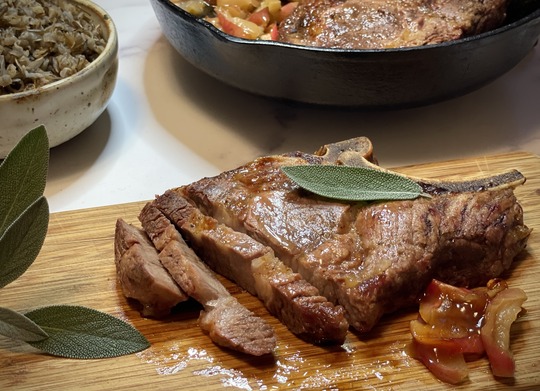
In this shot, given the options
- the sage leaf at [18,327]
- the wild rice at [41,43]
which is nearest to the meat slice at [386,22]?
the wild rice at [41,43]

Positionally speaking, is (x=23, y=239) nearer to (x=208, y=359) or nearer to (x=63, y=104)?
(x=208, y=359)

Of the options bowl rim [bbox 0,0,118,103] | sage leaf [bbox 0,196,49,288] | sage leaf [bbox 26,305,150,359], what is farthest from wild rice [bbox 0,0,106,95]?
sage leaf [bbox 26,305,150,359]

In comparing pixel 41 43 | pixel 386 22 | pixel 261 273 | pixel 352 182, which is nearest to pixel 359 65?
pixel 386 22

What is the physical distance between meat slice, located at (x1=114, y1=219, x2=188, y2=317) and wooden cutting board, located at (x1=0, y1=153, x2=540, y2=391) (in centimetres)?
6

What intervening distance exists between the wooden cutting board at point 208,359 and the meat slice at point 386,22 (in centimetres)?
123

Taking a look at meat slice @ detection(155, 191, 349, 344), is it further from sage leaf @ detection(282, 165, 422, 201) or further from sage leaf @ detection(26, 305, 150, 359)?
sage leaf @ detection(26, 305, 150, 359)

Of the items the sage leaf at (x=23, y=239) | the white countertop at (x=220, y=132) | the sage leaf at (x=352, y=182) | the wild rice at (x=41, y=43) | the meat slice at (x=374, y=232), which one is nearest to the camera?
the sage leaf at (x=23, y=239)

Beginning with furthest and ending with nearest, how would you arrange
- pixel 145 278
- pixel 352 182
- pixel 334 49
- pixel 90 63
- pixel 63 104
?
pixel 90 63
pixel 63 104
pixel 334 49
pixel 352 182
pixel 145 278

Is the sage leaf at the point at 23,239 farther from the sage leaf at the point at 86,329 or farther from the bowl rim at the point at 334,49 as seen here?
the bowl rim at the point at 334,49

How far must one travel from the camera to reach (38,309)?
7.35 ft

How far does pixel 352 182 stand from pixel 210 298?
600mm

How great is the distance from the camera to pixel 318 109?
11.3 ft

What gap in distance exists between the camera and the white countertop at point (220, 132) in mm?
3326

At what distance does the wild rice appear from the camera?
10.3 feet
